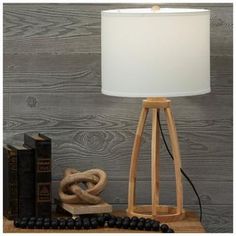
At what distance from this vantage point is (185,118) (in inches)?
116

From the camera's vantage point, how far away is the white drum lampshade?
8.30 ft

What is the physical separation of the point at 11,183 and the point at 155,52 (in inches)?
26.3

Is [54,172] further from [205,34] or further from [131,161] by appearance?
[205,34]

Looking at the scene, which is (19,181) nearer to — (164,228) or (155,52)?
(164,228)

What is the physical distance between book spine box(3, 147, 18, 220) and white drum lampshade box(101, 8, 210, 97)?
0.44m

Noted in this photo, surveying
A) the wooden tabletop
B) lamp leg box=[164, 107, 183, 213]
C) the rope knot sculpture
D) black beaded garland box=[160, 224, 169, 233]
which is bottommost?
the wooden tabletop

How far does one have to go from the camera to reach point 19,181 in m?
2.75

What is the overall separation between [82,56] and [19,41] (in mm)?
230

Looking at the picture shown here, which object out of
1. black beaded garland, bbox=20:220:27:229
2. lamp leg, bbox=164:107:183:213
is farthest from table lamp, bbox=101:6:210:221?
black beaded garland, bbox=20:220:27:229

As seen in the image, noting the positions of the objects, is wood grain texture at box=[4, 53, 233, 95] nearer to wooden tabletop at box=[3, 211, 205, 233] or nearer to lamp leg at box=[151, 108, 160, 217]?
lamp leg at box=[151, 108, 160, 217]

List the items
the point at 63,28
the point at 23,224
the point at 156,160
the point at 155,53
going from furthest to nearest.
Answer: the point at 63,28, the point at 156,160, the point at 23,224, the point at 155,53

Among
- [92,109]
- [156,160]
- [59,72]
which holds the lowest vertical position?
[156,160]

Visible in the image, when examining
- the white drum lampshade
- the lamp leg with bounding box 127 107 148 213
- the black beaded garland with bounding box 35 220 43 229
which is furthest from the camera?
the lamp leg with bounding box 127 107 148 213

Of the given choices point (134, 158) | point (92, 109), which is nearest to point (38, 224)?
point (134, 158)
